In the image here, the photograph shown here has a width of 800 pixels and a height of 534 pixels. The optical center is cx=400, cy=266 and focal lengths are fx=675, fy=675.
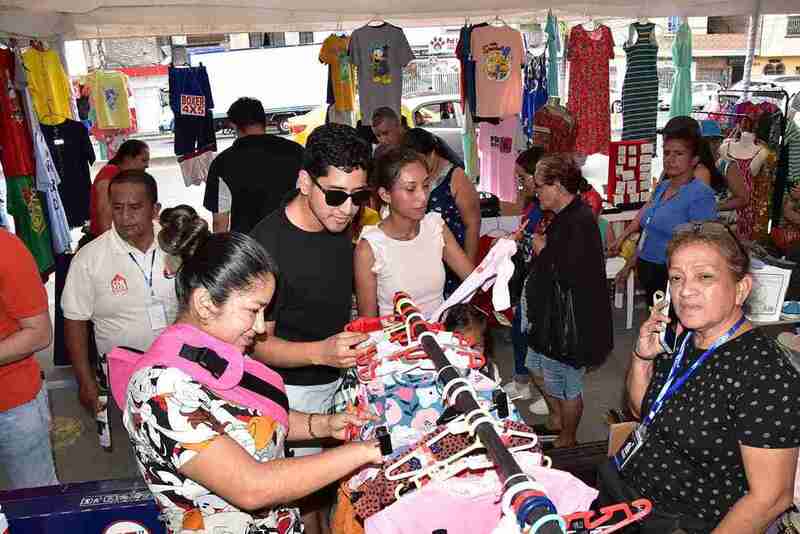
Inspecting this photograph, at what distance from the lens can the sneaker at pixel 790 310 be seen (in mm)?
3624

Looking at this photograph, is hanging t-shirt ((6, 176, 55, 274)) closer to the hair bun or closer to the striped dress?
the hair bun

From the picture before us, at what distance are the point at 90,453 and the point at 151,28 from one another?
13.6 ft

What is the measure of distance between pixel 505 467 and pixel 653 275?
3.31 meters

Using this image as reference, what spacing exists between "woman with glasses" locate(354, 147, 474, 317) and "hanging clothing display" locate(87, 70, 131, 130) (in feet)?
24.5

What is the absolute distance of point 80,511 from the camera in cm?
252

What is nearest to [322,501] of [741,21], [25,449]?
[25,449]

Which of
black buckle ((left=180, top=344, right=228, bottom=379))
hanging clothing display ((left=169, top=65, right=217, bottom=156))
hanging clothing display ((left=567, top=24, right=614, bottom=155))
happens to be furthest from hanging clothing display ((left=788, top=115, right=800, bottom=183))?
black buckle ((left=180, top=344, right=228, bottom=379))

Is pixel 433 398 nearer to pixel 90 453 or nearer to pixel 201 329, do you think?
pixel 201 329

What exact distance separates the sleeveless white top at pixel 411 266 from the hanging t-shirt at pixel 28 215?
3.89 m

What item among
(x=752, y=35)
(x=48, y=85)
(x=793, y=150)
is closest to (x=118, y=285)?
(x=48, y=85)

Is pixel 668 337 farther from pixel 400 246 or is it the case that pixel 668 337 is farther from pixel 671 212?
pixel 671 212

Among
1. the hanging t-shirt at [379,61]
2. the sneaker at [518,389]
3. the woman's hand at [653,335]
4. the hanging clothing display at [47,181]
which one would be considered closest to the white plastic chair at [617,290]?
the sneaker at [518,389]

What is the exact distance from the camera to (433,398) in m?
2.10

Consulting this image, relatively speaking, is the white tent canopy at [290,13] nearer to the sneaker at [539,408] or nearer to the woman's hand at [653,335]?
the sneaker at [539,408]
